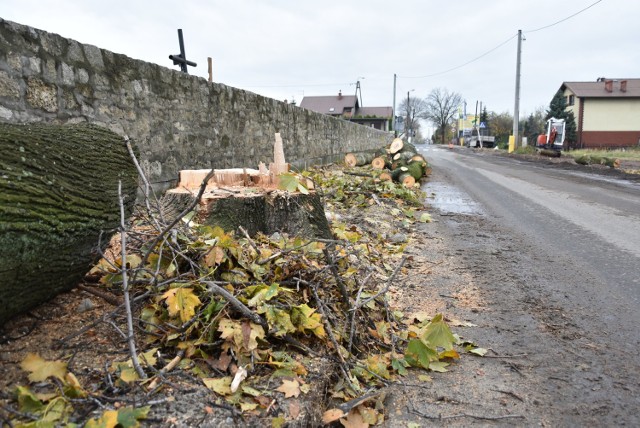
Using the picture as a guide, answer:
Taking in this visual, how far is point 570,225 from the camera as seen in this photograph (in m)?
6.83

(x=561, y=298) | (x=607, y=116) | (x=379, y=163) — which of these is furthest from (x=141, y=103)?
(x=607, y=116)

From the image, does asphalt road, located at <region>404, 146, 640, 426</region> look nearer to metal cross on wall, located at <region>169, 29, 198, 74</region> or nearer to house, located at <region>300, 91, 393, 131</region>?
metal cross on wall, located at <region>169, 29, 198, 74</region>

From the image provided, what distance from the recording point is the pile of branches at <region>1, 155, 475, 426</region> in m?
1.76

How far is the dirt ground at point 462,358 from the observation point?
181 cm

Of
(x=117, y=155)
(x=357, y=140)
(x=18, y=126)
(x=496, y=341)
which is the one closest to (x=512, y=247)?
(x=496, y=341)

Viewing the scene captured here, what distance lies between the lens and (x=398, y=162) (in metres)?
13.5

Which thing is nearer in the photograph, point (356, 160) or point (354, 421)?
point (354, 421)

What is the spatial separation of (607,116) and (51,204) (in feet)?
179

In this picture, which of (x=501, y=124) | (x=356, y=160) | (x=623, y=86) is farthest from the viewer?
(x=501, y=124)

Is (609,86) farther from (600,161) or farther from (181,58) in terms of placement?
(181,58)

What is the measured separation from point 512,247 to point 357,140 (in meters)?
14.9

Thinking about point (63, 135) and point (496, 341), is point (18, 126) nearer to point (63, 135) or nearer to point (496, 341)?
point (63, 135)

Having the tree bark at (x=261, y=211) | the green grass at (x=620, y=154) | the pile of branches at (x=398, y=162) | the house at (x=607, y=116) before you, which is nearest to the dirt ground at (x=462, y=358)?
the tree bark at (x=261, y=211)

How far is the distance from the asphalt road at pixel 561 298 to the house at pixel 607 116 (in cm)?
4358
